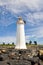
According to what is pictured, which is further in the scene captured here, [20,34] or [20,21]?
[20,34]

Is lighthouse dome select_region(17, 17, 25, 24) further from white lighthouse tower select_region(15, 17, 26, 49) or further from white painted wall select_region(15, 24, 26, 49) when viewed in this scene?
white painted wall select_region(15, 24, 26, 49)

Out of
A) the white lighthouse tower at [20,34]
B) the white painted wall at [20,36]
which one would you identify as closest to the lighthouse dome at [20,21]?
the white lighthouse tower at [20,34]

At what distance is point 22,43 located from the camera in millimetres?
15438

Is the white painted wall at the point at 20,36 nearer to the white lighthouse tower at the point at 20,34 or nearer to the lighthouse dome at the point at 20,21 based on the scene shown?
the white lighthouse tower at the point at 20,34

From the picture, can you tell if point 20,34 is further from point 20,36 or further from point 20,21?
point 20,21

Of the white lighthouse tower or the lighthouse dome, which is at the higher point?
the lighthouse dome

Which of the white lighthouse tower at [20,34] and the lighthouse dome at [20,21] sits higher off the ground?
the lighthouse dome at [20,21]

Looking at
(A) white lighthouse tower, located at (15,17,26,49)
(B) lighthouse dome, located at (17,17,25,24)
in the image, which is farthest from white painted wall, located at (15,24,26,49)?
(B) lighthouse dome, located at (17,17,25,24)

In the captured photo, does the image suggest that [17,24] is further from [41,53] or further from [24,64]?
[24,64]

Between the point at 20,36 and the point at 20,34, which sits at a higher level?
the point at 20,34

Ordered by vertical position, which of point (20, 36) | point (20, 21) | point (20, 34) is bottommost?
point (20, 36)

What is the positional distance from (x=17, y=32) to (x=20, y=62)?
29.8 ft

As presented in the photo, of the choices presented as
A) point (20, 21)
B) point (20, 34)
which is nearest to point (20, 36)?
point (20, 34)

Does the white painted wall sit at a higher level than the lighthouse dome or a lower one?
lower
